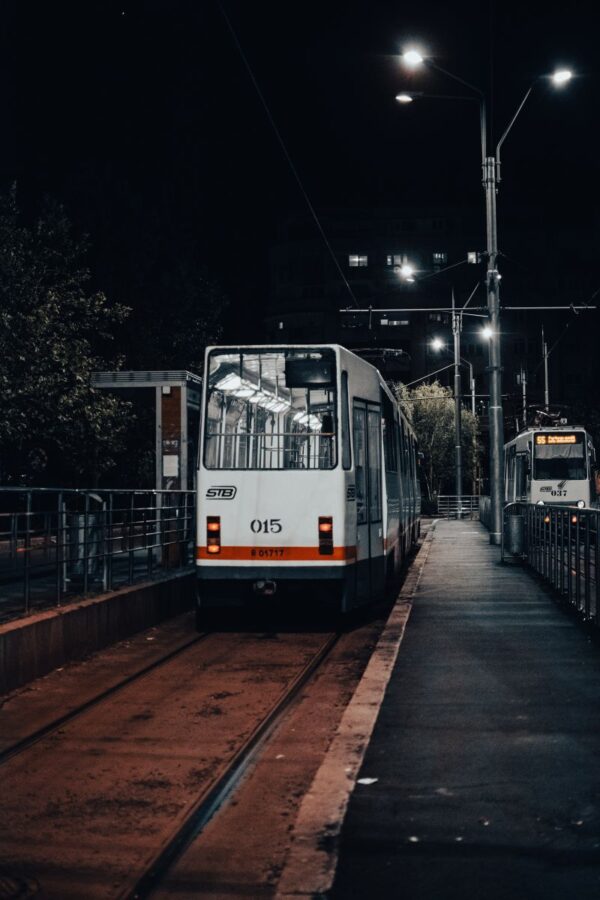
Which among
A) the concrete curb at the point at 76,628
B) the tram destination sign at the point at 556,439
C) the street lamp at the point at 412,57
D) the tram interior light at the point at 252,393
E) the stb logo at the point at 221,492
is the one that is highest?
the street lamp at the point at 412,57

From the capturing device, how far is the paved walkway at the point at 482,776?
5055 millimetres

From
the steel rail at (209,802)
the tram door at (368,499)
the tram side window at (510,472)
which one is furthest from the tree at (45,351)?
the steel rail at (209,802)

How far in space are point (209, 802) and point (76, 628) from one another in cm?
585

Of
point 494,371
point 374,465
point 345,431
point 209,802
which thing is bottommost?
point 209,802

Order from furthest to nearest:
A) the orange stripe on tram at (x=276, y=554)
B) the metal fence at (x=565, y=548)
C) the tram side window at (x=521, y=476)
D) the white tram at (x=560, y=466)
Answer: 1. the tram side window at (x=521, y=476)
2. the white tram at (x=560, y=466)
3. the orange stripe on tram at (x=276, y=554)
4. the metal fence at (x=565, y=548)

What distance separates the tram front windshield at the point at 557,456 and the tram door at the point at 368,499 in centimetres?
2291

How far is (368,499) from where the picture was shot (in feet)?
53.1

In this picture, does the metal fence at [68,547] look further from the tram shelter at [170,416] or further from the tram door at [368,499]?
the tram shelter at [170,416]

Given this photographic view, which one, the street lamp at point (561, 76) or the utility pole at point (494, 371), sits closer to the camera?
the street lamp at point (561, 76)

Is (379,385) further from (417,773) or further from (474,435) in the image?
(474,435)

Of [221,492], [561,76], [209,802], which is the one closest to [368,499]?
[221,492]

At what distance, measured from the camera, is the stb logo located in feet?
48.9

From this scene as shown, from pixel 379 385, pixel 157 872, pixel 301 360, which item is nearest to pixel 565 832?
pixel 157 872

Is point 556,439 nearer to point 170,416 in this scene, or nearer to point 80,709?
point 170,416
